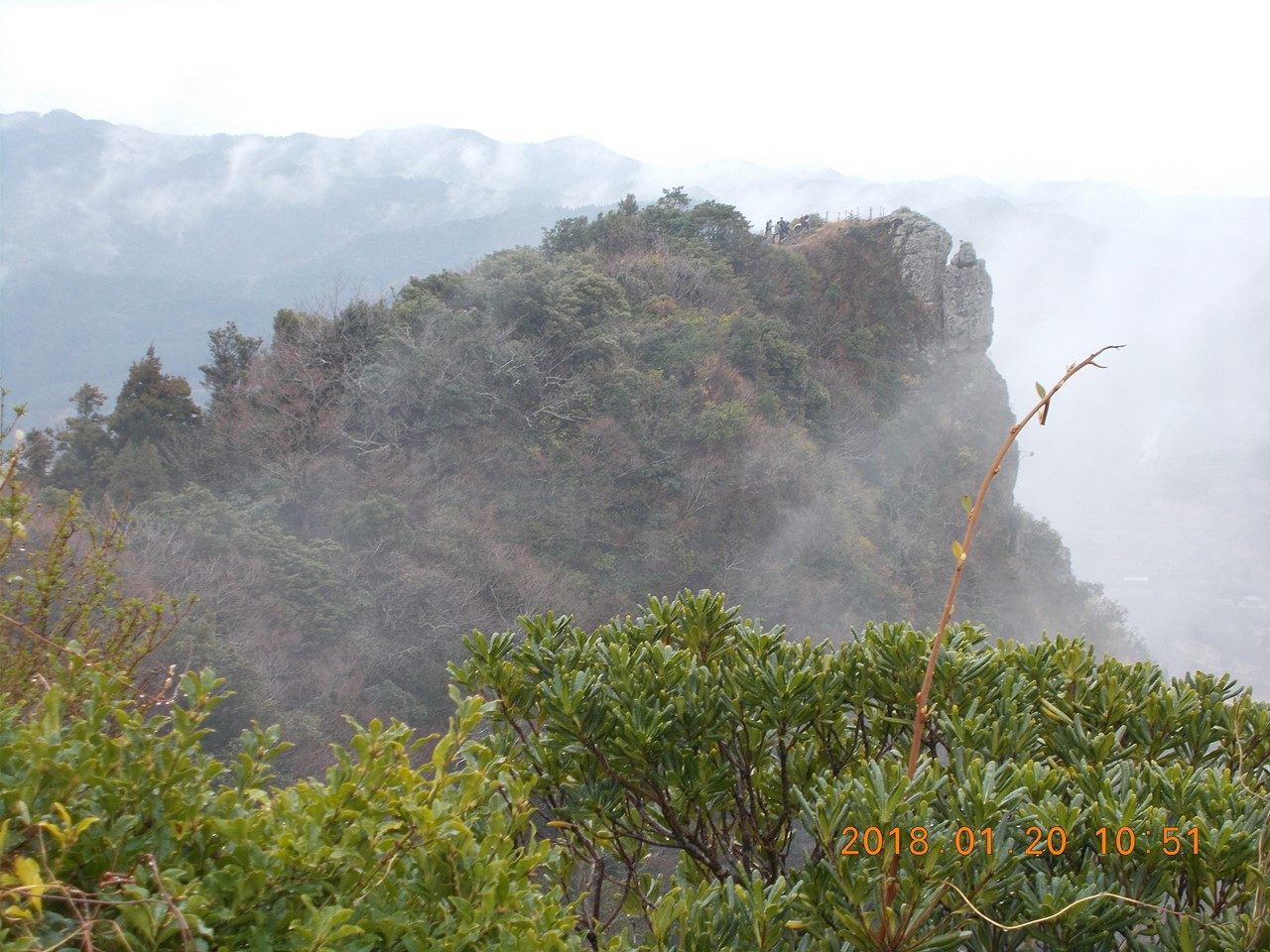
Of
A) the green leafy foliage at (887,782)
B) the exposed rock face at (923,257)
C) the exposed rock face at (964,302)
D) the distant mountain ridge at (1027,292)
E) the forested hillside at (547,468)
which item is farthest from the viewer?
the distant mountain ridge at (1027,292)

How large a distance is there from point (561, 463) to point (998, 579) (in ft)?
38.2

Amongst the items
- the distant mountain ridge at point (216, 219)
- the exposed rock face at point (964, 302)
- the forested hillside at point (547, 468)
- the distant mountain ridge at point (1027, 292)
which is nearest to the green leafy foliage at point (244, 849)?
the forested hillside at point (547, 468)

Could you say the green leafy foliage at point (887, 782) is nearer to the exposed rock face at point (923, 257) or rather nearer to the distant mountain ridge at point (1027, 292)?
the exposed rock face at point (923, 257)

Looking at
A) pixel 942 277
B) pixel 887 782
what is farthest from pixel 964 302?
pixel 887 782

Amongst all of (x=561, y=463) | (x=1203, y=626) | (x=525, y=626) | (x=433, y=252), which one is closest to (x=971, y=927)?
(x=525, y=626)

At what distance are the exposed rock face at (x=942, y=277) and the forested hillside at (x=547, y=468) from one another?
1.61 metres

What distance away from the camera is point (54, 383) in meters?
32.0

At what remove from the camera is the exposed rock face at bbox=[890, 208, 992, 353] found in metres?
23.2

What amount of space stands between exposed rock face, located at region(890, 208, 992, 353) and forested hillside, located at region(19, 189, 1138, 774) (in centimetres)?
161

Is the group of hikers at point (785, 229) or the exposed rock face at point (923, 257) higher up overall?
the group of hikers at point (785, 229)

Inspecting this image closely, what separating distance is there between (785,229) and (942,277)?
4620mm

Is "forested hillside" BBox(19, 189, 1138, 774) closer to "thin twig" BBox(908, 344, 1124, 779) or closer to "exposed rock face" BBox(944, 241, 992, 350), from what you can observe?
"exposed rock face" BBox(944, 241, 992, 350)

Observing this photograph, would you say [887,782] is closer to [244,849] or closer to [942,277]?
[244,849]

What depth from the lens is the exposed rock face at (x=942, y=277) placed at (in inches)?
913
